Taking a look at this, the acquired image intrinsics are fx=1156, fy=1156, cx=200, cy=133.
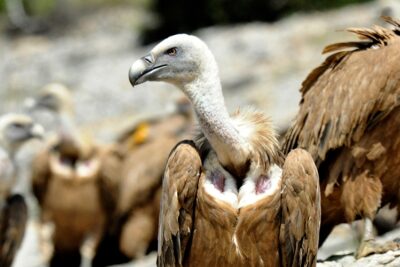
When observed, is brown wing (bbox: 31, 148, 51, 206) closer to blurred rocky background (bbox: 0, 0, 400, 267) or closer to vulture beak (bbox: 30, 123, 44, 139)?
blurred rocky background (bbox: 0, 0, 400, 267)

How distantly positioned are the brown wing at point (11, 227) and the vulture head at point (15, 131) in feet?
4.04

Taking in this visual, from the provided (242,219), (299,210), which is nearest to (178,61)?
(242,219)

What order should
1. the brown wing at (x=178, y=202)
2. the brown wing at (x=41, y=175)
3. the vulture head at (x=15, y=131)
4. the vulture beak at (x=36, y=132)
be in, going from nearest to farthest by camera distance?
the brown wing at (x=178, y=202)
the vulture head at (x=15, y=131)
the vulture beak at (x=36, y=132)
the brown wing at (x=41, y=175)

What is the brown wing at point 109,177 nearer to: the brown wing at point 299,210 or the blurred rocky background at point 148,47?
the blurred rocky background at point 148,47

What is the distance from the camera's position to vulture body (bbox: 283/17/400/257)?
25.1 feet

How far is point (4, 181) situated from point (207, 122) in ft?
16.1

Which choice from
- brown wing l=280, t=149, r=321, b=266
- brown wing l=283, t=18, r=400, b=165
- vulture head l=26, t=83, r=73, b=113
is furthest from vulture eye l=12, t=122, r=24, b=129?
→ brown wing l=280, t=149, r=321, b=266

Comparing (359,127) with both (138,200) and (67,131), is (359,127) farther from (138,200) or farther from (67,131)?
(67,131)

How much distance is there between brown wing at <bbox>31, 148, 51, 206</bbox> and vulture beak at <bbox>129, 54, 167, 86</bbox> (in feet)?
26.7

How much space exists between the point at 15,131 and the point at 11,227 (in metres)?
1.83

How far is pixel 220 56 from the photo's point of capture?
80.3ft

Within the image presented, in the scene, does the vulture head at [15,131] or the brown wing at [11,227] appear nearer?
the brown wing at [11,227]

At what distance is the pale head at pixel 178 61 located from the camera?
21.2ft

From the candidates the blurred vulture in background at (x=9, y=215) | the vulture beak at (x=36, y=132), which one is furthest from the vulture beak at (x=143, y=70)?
the vulture beak at (x=36, y=132)
